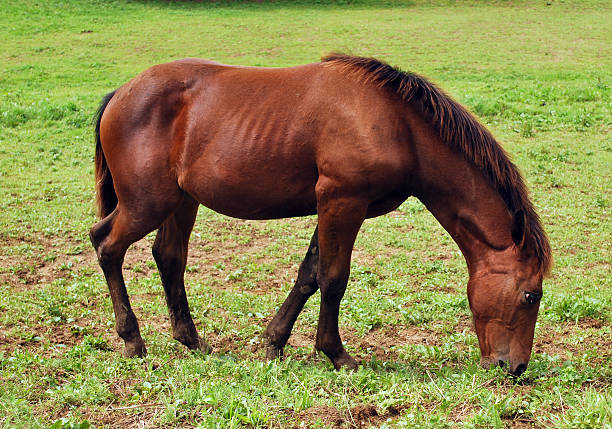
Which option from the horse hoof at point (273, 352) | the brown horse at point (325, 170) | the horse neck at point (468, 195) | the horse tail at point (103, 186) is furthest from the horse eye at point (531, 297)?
the horse tail at point (103, 186)

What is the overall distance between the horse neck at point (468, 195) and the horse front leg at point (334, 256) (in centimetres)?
51

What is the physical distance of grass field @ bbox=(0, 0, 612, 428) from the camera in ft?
12.5

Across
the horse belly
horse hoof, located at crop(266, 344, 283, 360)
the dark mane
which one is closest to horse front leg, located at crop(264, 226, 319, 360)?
horse hoof, located at crop(266, 344, 283, 360)

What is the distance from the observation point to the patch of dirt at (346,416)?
3.63m

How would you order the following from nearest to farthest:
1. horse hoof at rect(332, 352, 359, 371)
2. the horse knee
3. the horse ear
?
the horse ear, the horse knee, horse hoof at rect(332, 352, 359, 371)

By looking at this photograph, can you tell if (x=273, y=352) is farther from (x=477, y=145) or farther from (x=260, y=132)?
(x=477, y=145)

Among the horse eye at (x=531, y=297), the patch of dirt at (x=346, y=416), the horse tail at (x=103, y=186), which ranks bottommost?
the patch of dirt at (x=346, y=416)

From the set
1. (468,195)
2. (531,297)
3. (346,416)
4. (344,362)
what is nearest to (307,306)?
(344,362)

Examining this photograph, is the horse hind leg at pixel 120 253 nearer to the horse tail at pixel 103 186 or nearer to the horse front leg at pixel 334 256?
the horse tail at pixel 103 186

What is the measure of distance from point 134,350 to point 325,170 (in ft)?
6.69

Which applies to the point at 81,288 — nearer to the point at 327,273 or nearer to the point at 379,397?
the point at 327,273

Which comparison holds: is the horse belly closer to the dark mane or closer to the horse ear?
the dark mane

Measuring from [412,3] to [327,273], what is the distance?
88.5 ft

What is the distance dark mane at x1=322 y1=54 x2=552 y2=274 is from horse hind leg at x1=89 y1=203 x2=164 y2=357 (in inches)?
81.5
